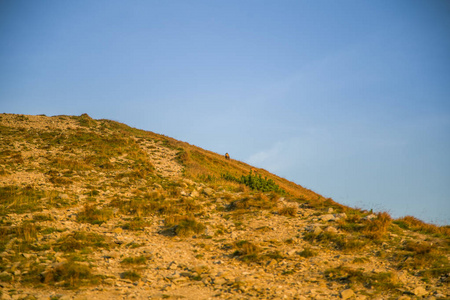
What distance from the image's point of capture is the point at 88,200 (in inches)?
770

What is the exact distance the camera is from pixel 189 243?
48.2ft

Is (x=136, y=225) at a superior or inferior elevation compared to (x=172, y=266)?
superior

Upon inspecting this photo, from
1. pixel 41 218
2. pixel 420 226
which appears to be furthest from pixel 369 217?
pixel 41 218

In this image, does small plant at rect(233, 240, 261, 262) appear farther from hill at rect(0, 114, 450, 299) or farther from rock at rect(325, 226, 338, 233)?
rock at rect(325, 226, 338, 233)

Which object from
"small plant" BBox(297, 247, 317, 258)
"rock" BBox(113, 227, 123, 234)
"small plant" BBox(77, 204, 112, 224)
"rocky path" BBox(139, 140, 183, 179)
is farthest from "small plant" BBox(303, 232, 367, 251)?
"rocky path" BBox(139, 140, 183, 179)

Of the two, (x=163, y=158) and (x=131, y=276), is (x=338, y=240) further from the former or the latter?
(x=163, y=158)

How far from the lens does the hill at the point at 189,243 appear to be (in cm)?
1015

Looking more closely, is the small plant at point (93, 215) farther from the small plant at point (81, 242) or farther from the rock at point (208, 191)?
the rock at point (208, 191)

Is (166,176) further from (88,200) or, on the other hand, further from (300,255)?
(300,255)

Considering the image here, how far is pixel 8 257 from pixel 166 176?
49.8 feet

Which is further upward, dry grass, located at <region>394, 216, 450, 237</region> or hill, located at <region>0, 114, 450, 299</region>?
dry grass, located at <region>394, 216, 450, 237</region>

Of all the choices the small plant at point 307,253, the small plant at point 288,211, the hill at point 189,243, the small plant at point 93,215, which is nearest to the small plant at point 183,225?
the hill at point 189,243

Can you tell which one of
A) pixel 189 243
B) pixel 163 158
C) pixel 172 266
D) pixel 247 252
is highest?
pixel 163 158

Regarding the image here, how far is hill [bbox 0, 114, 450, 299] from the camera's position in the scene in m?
10.1
